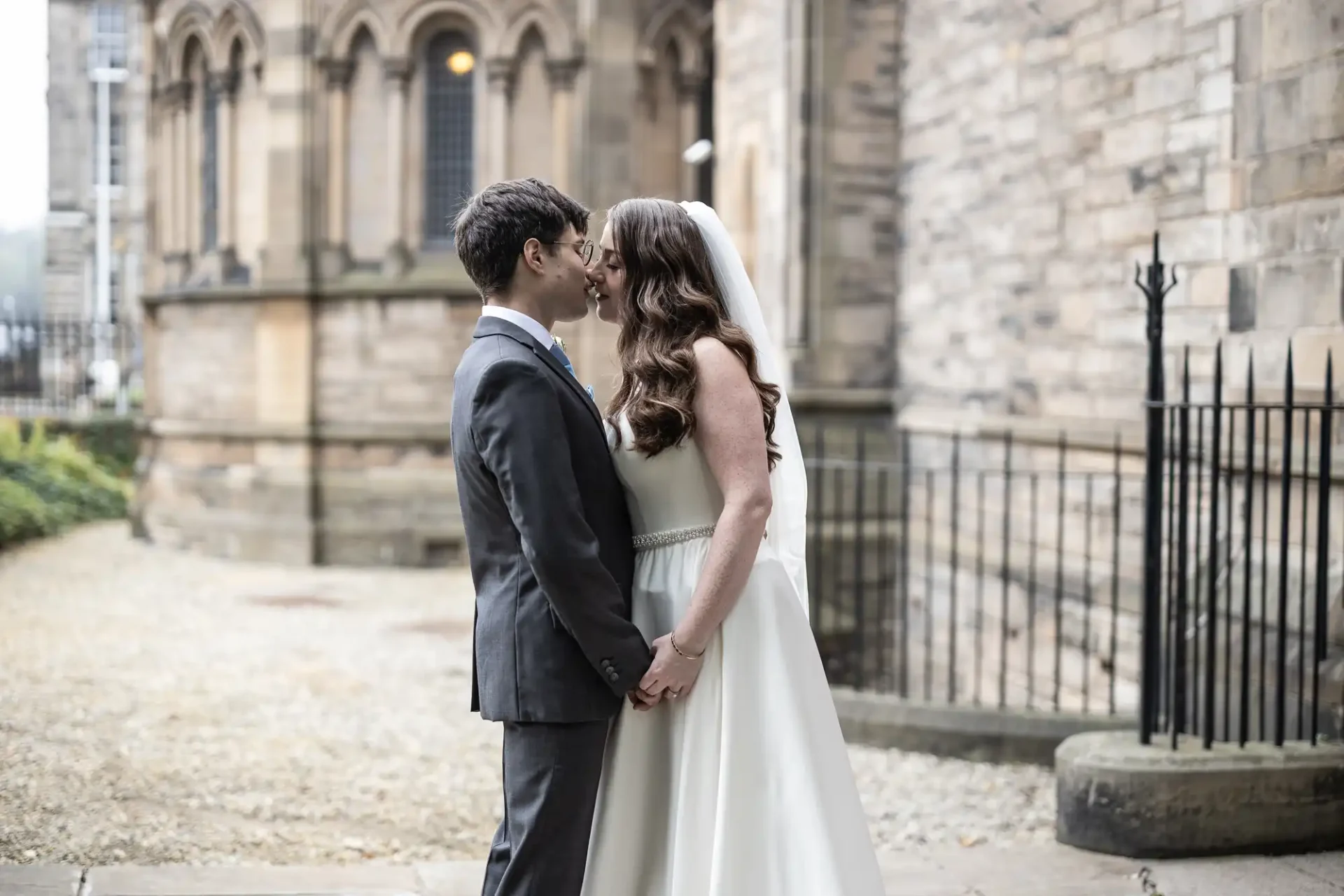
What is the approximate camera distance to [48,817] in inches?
208

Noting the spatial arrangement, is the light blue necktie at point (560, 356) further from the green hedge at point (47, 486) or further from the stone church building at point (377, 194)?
the green hedge at point (47, 486)

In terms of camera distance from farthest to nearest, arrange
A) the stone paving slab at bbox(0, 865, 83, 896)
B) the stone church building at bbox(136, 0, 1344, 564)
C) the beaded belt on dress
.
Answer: the stone church building at bbox(136, 0, 1344, 564)
the stone paving slab at bbox(0, 865, 83, 896)
the beaded belt on dress

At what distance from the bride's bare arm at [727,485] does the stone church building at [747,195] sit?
12.1 ft

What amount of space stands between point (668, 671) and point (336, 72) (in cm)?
1237

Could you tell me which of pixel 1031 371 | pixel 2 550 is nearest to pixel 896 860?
pixel 1031 371

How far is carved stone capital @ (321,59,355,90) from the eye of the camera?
46.4ft

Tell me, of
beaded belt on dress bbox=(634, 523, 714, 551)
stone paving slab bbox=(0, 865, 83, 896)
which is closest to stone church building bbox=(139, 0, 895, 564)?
stone paving slab bbox=(0, 865, 83, 896)

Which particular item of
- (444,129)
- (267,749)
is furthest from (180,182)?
(267,749)

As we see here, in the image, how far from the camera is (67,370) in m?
25.2

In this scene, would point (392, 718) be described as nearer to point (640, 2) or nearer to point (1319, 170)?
point (1319, 170)

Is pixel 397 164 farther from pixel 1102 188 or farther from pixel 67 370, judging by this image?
pixel 67 370

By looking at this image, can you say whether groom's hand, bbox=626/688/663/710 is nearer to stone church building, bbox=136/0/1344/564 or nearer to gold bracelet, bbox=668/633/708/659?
gold bracelet, bbox=668/633/708/659

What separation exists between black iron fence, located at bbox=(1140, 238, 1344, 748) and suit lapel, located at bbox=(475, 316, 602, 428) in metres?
2.43

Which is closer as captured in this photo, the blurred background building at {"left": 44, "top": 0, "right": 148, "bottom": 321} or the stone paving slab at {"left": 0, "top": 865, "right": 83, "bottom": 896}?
the stone paving slab at {"left": 0, "top": 865, "right": 83, "bottom": 896}
